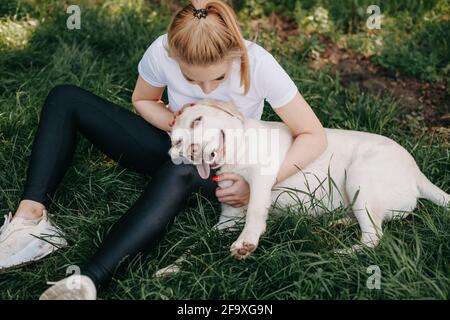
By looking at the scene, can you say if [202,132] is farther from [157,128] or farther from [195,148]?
[157,128]

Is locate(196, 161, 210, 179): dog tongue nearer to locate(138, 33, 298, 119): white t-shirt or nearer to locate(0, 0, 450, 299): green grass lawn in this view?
locate(0, 0, 450, 299): green grass lawn

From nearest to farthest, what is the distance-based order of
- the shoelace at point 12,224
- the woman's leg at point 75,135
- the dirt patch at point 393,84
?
the shoelace at point 12,224 < the woman's leg at point 75,135 < the dirt patch at point 393,84

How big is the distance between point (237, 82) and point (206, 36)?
1.36 ft

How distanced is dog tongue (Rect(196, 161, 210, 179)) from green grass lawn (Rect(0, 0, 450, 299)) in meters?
0.27

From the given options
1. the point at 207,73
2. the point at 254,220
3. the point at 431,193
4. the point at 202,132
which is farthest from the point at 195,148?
the point at 431,193

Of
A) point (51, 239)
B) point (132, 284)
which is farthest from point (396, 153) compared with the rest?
point (51, 239)

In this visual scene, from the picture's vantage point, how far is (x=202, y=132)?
263 centimetres

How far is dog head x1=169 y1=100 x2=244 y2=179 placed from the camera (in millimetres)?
2643

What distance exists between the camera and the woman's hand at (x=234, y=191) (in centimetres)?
296

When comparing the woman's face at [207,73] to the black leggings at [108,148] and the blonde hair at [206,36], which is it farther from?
the black leggings at [108,148]

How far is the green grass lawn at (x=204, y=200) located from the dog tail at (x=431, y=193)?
0.05 metres

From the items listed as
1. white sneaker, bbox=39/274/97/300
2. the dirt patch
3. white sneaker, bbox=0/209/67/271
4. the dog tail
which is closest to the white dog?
the dog tail

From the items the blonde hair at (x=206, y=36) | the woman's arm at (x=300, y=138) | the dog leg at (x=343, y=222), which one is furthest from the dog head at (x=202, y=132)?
the dog leg at (x=343, y=222)

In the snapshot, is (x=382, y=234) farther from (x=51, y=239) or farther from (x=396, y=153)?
(x=51, y=239)
